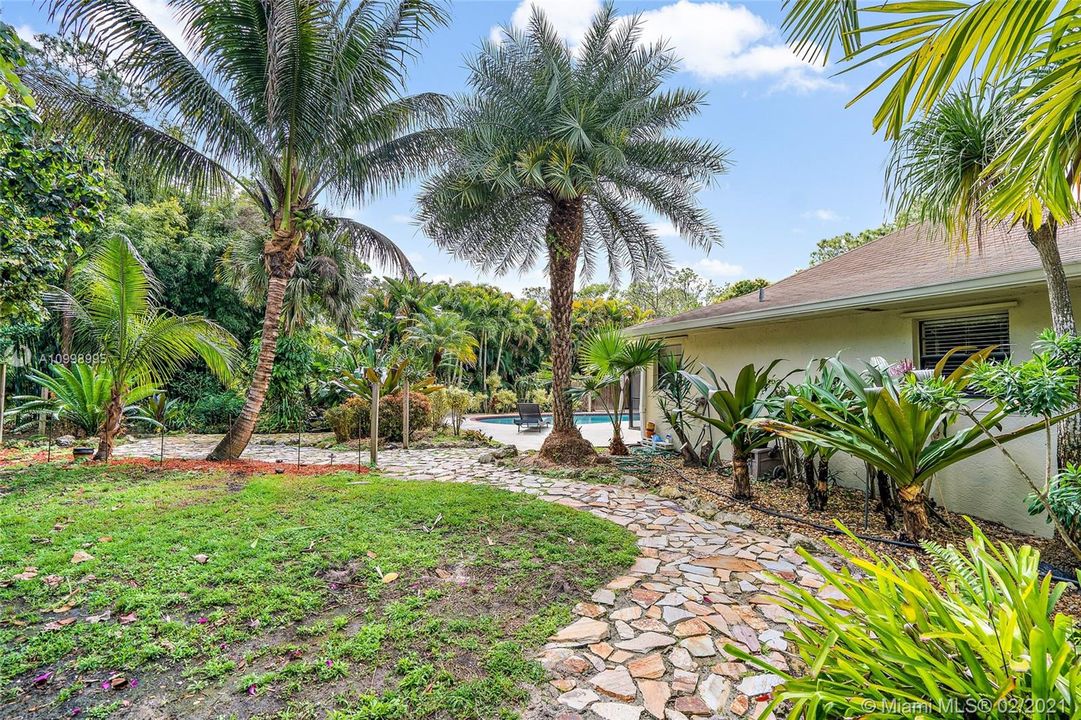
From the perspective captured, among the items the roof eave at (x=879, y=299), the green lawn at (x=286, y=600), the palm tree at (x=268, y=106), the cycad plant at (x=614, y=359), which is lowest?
the green lawn at (x=286, y=600)

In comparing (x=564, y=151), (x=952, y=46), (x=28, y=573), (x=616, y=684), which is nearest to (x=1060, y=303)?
(x=952, y=46)

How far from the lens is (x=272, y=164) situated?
8.20 meters

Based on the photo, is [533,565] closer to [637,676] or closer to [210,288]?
[637,676]

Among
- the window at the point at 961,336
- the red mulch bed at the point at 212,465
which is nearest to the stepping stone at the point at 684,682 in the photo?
the window at the point at 961,336

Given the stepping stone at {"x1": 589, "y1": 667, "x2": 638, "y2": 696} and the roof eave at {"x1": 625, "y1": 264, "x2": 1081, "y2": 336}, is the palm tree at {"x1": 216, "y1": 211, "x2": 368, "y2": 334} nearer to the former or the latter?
the roof eave at {"x1": 625, "y1": 264, "x2": 1081, "y2": 336}

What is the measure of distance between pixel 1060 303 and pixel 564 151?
20.6ft

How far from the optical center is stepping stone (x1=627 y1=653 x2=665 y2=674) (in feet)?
8.59

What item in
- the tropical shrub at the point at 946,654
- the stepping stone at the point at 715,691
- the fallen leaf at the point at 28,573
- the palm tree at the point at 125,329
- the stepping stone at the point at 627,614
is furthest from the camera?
the palm tree at the point at 125,329

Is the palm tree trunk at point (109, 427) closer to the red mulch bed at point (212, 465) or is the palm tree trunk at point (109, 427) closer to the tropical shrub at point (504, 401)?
the red mulch bed at point (212, 465)

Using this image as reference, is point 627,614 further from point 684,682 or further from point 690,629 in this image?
point 684,682

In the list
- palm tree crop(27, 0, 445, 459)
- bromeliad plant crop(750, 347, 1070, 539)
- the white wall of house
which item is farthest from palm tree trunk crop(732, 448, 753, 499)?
palm tree crop(27, 0, 445, 459)

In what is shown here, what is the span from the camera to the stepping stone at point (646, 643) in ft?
9.40

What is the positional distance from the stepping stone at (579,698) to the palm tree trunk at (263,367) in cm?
811

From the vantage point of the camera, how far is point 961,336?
5688 millimetres
